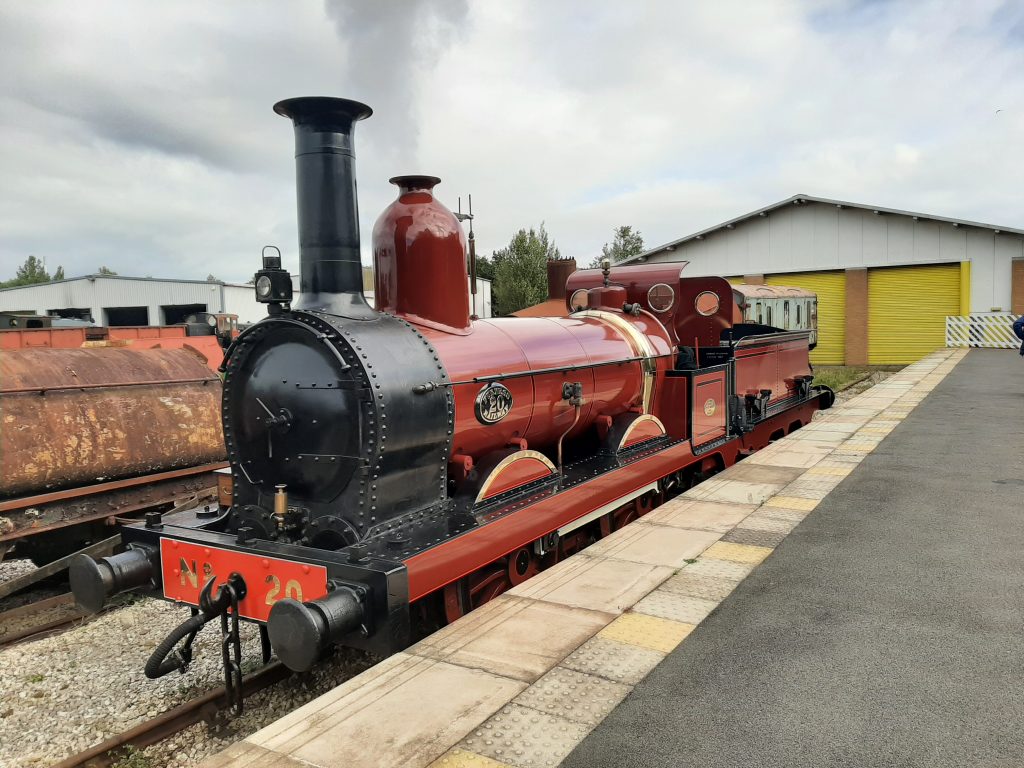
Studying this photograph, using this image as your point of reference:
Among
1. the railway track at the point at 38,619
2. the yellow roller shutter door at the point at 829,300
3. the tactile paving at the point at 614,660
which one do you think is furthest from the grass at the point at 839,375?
the railway track at the point at 38,619

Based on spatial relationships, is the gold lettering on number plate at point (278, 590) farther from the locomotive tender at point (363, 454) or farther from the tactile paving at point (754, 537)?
the tactile paving at point (754, 537)

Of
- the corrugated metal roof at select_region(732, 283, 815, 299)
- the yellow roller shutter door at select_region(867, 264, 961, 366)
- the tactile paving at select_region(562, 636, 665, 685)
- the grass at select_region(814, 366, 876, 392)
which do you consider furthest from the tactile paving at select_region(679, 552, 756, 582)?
the yellow roller shutter door at select_region(867, 264, 961, 366)

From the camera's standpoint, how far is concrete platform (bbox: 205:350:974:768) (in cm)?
263

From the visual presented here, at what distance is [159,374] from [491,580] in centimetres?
429

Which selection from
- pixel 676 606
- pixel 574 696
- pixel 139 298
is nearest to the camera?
pixel 574 696

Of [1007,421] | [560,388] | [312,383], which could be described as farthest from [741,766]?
[1007,421]

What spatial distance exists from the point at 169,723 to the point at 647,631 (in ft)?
8.14

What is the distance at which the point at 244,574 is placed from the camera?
3.68m

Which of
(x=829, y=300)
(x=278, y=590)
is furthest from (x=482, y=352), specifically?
(x=829, y=300)

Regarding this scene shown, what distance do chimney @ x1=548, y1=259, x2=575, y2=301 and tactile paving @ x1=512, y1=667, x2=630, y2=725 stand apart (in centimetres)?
698

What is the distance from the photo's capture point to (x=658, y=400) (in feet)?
22.3

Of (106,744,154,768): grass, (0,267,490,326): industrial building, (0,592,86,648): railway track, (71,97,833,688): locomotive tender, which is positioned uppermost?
(0,267,490,326): industrial building

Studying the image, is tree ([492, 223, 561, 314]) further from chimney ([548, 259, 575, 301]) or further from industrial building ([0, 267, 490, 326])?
chimney ([548, 259, 575, 301])

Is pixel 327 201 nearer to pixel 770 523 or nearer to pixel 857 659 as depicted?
pixel 857 659
